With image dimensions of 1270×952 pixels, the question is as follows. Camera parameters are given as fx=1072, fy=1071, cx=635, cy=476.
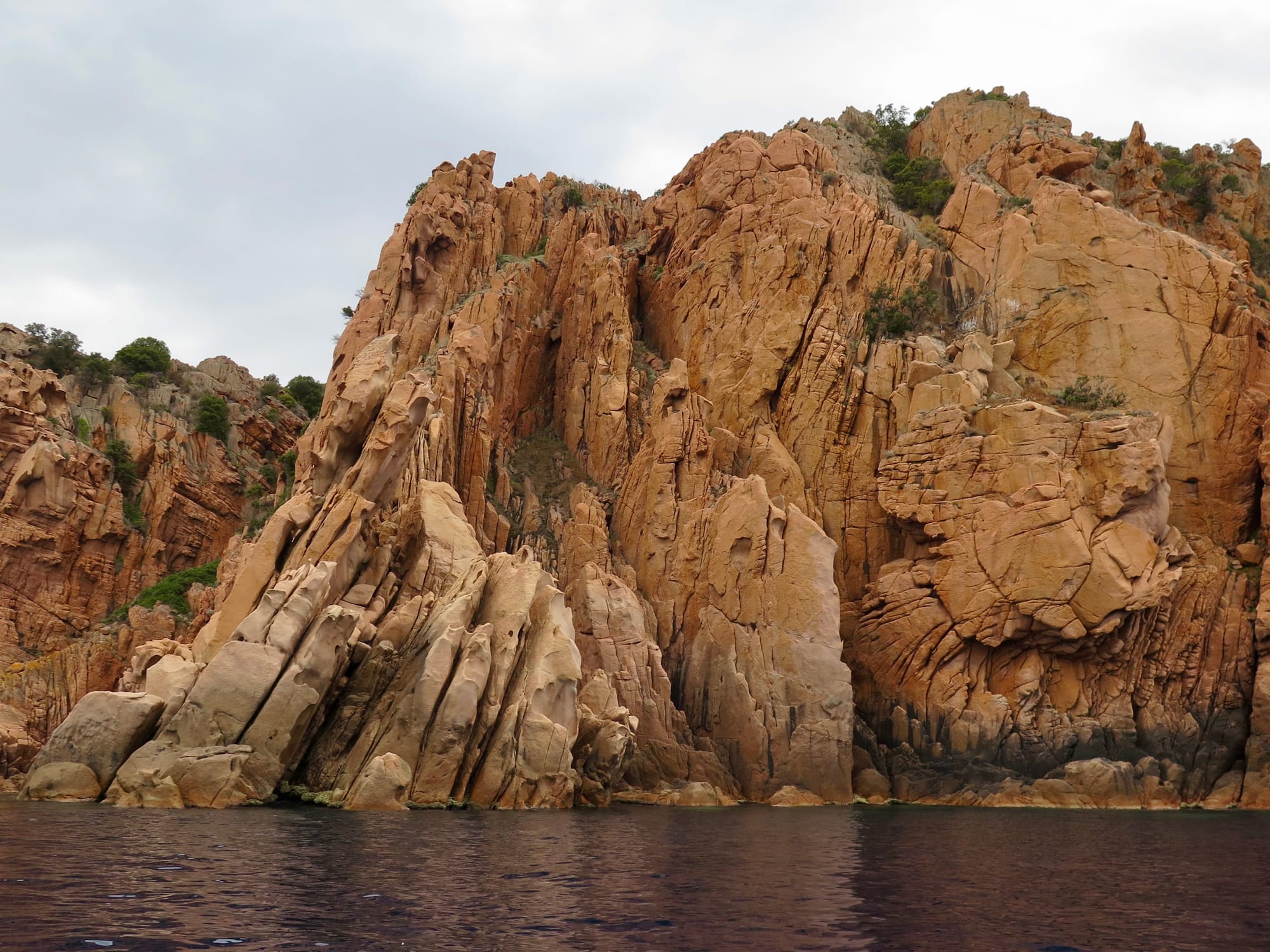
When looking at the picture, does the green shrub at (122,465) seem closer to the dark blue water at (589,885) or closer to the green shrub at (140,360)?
the green shrub at (140,360)

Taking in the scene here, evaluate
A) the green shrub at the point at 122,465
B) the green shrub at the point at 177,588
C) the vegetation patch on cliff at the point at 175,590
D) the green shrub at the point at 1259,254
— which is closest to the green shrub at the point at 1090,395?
the green shrub at the point at 1259,254

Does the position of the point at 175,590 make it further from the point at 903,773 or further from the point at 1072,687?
the point at 1072,687

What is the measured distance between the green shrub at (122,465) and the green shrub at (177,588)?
7.64 meters

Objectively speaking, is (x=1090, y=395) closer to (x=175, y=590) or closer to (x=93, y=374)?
(x=175, y=590)

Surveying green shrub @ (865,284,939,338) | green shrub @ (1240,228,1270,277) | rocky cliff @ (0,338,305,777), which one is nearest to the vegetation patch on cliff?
rocky cliff @ (0,338,305,777)

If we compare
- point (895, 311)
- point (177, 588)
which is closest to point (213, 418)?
point (177, 588)

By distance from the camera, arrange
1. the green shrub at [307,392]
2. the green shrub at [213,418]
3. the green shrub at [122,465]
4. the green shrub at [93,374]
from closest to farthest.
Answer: the green shrub at [122,465]
the green shrub at [93,374]
the green shrub at [213,418]
the green shrub at [307,392]

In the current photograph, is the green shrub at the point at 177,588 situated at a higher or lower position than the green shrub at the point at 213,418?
lower

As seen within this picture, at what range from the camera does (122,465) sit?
72.8 metres

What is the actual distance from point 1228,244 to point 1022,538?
3556 cm

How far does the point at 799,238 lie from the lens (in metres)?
71.1

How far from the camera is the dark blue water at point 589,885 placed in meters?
17.1

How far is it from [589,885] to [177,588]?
171 feet

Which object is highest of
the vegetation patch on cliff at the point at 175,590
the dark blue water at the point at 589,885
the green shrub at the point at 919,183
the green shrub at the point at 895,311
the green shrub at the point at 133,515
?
the green shrub at the point at 919,183
